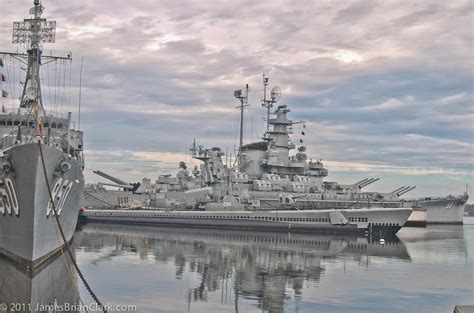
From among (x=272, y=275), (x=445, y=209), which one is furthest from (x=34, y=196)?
(x=445, y=209)

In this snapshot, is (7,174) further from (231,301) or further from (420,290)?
(420,290)

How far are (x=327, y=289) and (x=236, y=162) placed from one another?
40239 mm

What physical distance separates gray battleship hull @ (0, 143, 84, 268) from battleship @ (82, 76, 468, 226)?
3072 cm

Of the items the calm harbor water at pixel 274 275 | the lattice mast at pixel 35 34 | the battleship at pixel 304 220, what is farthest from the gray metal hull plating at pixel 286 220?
the lattice mast at pixel 35 34

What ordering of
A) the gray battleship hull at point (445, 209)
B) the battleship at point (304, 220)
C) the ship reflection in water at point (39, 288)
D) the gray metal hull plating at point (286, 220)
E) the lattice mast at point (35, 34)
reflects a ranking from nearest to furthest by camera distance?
the ship reflection in water at point (39, 288) → the lattice mast at point (35, 34) → the battleship at point (304, 220) → the gray metal hull plating at point (286, 220) → the gray battleship hull at point (445, 209)

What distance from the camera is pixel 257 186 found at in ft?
177

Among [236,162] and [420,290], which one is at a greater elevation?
[236,162]

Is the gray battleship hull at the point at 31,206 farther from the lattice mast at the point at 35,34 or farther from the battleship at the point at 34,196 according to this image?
the lattice mast at the point at 35,34

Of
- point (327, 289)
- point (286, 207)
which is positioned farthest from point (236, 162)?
point (327, 289)

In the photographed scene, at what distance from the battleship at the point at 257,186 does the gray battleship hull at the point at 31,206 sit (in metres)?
30.7

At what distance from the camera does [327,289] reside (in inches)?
752

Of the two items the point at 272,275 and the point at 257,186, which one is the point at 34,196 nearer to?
the point at 272,275

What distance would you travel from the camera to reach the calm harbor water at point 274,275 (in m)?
16.5

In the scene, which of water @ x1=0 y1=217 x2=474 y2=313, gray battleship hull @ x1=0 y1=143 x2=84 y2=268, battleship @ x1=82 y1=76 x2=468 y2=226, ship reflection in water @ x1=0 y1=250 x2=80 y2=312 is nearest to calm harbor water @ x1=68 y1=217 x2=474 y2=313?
water @ x1=0 y1=217 x2=474 y2=313
